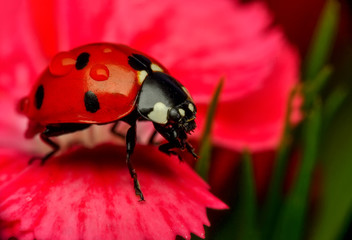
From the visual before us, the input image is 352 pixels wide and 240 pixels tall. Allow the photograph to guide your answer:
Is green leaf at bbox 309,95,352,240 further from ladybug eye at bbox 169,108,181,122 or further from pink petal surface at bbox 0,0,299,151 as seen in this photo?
ladybug eye at bbox 169,108,181,122

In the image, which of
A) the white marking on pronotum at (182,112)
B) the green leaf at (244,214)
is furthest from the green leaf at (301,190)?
the white marking on pronotum at (182,112)

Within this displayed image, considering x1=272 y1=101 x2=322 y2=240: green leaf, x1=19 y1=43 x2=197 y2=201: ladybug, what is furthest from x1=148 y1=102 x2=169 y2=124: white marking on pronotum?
x1=272 y1=101 x2=322 y2=240: green leaf

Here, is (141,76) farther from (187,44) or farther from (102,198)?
(187,44)

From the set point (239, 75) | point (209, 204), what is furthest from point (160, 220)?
point (239, 75)

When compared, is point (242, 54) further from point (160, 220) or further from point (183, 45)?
point (160, 220)

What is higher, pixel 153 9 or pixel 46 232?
pixel 153 9

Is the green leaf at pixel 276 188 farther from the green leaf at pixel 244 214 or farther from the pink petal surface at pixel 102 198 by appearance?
the pink petal surface at pixel 102 198
